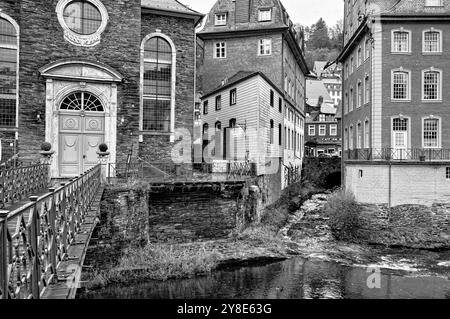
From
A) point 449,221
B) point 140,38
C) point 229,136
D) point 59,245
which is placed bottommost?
point 449,221

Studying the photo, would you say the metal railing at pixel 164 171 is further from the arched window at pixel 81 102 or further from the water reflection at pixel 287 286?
the water reflection at pixel 287 286

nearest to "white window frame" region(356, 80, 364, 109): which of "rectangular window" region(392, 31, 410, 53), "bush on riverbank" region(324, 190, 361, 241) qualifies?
"rectangular window" region(392, 31, 410, 53)

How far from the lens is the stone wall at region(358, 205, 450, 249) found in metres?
20.5

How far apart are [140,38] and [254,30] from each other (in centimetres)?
1342

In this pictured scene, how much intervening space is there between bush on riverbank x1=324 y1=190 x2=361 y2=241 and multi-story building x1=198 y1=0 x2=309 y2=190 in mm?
7851

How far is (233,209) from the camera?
18.8 metres

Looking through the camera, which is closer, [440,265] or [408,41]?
[440,265]

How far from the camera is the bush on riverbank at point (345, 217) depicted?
826 inches

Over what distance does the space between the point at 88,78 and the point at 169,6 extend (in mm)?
7020

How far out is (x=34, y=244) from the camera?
369cm

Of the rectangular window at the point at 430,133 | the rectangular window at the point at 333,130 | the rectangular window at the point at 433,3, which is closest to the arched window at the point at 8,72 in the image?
the rectangular window at the point at 430,133
